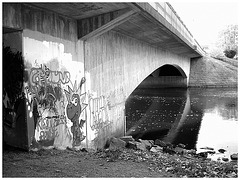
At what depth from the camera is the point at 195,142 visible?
1216 centimetres

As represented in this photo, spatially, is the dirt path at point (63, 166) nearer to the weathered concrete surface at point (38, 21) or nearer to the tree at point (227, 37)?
the weathered concrete surface at point (38, 21)

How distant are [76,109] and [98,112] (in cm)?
167

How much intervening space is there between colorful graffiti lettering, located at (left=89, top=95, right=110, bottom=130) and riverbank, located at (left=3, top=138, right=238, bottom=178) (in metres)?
2.18

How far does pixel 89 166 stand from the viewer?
5.91m

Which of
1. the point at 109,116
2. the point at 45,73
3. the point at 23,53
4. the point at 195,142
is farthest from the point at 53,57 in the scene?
the point at 195,142

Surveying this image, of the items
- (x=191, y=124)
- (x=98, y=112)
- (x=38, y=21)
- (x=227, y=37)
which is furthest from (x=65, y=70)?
(x=227, y=37)

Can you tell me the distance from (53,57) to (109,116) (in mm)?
4396

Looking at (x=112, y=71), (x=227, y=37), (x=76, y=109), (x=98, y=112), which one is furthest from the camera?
(x=227, y=37)

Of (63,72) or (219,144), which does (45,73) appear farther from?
(219,144)

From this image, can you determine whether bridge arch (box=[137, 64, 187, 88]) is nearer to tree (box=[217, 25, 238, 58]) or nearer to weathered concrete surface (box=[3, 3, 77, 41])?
tree (box=[217, 25, 238, 58])

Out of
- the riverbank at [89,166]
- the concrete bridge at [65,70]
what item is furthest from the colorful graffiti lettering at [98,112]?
the riverbank at [89,166]

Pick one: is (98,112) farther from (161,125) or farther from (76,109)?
(161,125)

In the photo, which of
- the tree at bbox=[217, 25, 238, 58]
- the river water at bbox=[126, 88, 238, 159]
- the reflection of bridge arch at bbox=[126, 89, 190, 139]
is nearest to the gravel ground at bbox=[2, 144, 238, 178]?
the river water at bbox=[126, 88, 238, 159]

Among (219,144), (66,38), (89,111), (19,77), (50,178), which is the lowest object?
(219,144)
